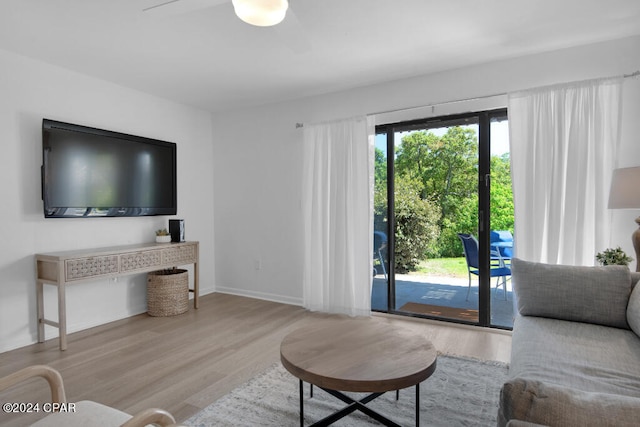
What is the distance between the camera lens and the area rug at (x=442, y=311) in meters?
3.46

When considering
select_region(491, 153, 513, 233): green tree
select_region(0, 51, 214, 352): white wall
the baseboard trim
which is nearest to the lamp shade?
select_region(491, 153, 513, 233): green tree

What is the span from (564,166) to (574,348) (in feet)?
5.41

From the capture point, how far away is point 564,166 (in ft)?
9.27

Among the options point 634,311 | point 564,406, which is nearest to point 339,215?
point 634,311

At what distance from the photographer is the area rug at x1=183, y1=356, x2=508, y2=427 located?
1.87 m

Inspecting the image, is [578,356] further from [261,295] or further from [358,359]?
[261,295]

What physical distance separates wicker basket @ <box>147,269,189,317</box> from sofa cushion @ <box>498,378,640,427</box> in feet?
11.7

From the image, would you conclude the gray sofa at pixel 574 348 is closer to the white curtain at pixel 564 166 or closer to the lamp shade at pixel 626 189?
the lamp shade at pixel 626 189

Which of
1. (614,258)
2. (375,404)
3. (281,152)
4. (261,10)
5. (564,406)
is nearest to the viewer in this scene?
(564,406)

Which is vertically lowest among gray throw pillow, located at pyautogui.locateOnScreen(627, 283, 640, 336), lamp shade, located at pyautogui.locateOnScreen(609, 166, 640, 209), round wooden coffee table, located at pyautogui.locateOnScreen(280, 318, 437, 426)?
round wooden coffee table, located at pyautogui.locateOnScreen(280, 318, 437, 426)

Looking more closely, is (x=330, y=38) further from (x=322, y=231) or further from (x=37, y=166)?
(x=37, y=166)

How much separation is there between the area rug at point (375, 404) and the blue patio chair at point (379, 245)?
1.48 meters

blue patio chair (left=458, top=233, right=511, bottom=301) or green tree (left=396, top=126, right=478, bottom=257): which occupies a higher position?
green tree (left=396, top=126, right=478, bottom=257)

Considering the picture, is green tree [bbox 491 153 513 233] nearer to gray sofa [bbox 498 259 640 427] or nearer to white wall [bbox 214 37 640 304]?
white wall [bbox 214 37 640 304]
